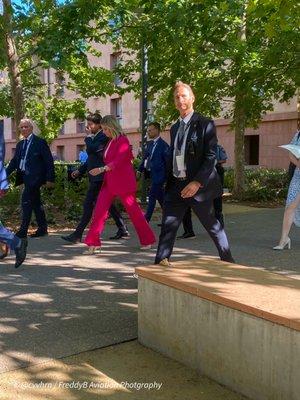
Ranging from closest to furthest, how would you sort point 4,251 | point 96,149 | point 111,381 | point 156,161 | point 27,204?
point 111,381, point 4,251, point 96,149, point 27,204, point 156,161

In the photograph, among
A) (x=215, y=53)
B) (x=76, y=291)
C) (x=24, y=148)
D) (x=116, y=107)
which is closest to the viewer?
(x=76, y=291)

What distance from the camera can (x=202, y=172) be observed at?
4773 mm

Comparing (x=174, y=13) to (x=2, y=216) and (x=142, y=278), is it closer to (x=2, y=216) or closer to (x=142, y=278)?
(x=2, y=216)

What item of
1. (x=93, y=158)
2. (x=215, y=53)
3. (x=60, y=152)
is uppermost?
(x=215, y=53)

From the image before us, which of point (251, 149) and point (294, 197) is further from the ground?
point (251, 149)

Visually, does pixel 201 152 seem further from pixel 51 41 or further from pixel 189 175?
pixel 51 41

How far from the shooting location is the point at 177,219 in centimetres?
487

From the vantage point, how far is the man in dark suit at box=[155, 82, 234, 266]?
4.80 meters

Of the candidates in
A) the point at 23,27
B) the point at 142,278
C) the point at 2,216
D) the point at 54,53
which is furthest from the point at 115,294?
the point at 23,27

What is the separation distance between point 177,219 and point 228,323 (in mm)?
1774

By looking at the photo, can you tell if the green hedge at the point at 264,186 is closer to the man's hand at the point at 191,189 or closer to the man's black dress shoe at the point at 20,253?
the man's black dress shoe at the point at 20,253

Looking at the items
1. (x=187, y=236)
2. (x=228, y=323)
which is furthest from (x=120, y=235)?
(x=228, y=323)

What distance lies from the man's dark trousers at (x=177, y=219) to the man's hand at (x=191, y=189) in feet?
0.45

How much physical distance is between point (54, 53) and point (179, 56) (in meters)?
4.47
